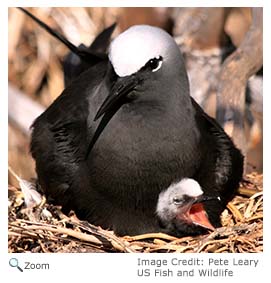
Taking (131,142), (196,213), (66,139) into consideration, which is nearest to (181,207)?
(196,213)

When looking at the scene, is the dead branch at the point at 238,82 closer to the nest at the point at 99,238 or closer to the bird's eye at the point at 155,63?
the nest at the point at 99,238

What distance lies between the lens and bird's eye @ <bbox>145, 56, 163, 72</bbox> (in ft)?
11.1

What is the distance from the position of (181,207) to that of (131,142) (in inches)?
14.7

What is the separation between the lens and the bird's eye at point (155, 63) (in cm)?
338

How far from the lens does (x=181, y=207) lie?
142 inches

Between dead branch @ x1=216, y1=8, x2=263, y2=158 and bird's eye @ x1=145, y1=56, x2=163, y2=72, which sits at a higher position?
dead branch @ x1=216, y1=8, x2=263, y2=158

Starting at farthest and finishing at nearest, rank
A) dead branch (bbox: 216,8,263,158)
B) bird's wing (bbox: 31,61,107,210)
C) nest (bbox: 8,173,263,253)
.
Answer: dead branch (bbox: 216,8,263,158)
bird's wing (bbox: 31,61,107,210)
nest (bbox: 8,173,263,253)

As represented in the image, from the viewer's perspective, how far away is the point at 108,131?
354 centimetres

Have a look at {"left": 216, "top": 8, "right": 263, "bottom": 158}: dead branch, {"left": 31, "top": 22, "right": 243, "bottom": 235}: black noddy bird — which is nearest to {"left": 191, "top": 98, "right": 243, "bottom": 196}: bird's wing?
{"left": 31, "top": 22, "right": 243, "bottom": 235}: black noddy bird

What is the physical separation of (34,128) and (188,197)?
0.88 metres

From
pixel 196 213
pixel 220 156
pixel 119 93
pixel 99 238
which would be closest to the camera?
pixel 119 93
